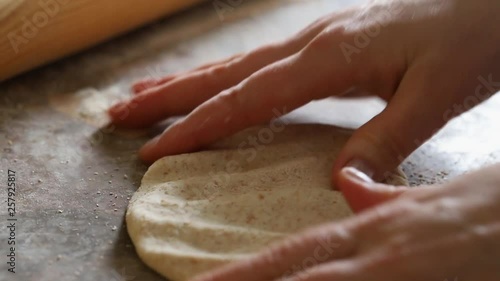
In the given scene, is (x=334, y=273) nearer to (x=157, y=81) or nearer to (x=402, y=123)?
(x=402, y=123)

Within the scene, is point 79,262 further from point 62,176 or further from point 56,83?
point 56,83

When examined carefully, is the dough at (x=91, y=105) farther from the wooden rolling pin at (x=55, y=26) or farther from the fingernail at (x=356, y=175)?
the fingernail at (x=356, y=175)

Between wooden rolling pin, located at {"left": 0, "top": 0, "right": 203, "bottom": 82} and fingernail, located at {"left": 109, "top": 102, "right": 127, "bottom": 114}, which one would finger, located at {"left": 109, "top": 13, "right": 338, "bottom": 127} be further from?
wooden rolling pin, located at {"left": 0, "top": 0, "right": 203, "bottom": 82}

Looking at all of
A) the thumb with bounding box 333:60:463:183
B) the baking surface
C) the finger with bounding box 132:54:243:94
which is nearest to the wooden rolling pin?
the baking surface

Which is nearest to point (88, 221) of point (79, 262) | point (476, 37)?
point (79, 262)

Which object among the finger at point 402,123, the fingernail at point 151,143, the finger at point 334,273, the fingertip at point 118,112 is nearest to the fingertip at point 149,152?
the fingernail at point 151,143

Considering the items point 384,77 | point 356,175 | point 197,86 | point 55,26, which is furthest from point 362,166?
point 55,26

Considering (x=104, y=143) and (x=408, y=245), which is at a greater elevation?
(x=408, y=245)
